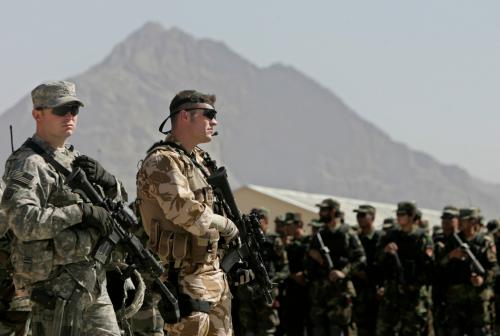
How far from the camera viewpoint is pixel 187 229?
714 centimetres

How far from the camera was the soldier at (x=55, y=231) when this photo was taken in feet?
21.3

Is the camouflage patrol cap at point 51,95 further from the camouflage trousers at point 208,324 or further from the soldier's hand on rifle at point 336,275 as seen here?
the soldier's hand on rifle at point 336,275

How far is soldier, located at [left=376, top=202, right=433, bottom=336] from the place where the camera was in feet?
46.9

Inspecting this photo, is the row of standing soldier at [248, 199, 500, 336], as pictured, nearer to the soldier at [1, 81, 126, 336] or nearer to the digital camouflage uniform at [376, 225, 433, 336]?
the digital camouflage uniform at [376, 225, 433, 336]

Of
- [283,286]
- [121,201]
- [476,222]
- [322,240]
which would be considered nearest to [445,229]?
[476,222]

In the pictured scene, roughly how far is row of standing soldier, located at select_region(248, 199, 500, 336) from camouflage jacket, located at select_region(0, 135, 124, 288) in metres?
7.88

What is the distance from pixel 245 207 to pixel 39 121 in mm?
27114

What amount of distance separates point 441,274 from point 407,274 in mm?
630

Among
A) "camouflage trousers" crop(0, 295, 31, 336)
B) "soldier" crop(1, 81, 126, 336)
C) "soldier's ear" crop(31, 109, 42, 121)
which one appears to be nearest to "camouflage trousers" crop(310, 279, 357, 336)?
"camouflage trousers" crop(0, 295, 31, 336)

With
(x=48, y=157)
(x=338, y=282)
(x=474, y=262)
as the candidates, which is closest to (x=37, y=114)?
(x=48, y=157)

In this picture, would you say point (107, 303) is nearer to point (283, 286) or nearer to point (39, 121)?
point (39, 121)

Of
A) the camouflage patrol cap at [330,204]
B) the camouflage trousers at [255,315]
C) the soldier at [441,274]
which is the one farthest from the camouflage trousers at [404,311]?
the camouflage trousers at [255,315]

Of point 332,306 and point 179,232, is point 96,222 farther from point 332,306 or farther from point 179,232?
point 332,306

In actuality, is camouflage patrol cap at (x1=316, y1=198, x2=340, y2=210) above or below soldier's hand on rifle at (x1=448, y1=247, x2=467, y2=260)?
above
